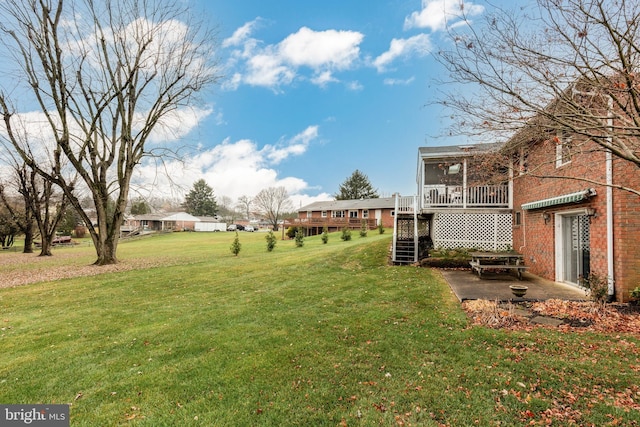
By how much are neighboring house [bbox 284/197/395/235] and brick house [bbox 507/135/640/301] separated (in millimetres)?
25264

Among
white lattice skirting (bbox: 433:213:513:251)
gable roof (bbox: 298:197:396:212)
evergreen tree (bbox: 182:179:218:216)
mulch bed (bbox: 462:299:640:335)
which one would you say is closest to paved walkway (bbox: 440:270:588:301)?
mulch bed (bbox: 462:299:640:335)

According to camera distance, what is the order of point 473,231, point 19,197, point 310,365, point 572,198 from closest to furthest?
point 310,365 < point 572,198 < point 473,231 < point 19,197

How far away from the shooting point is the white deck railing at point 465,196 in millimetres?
11922

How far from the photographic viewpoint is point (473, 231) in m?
12.2

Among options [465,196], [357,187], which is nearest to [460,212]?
[465,196]

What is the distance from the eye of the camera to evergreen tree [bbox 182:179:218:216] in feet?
247

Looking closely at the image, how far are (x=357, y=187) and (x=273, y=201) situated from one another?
1620cm

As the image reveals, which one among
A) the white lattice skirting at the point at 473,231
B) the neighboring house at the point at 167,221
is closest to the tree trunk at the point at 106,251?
the white lattice skirting at the point at 473,231

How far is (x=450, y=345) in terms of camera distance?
4.29 meters

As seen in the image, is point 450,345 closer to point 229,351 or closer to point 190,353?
point 229,351

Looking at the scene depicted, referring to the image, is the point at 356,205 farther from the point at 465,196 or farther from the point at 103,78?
the point at 103,78

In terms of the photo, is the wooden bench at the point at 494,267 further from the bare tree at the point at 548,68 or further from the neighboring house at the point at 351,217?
the neighboring house at the point at 351,217

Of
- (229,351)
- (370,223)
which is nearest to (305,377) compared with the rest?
(229,351)

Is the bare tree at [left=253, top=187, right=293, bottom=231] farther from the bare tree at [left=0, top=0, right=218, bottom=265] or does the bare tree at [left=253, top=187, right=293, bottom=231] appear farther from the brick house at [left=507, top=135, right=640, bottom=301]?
the brick house at [left=507, top=135, right=640, bottom=301]
